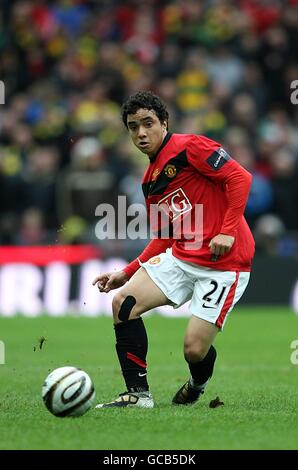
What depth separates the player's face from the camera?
7.73m

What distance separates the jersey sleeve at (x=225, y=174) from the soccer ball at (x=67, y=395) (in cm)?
137

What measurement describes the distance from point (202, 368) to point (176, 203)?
3.78 feet

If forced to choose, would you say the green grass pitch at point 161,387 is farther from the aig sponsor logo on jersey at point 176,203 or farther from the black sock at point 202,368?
the aig sponsor logo on jersey at point 176,203

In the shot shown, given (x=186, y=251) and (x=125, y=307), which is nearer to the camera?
(x=125, y=307)

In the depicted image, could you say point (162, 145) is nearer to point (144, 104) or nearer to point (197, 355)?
point (144, 104)

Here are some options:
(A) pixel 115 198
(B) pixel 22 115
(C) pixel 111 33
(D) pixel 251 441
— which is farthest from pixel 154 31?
(D) pixel 251 441

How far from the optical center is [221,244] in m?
7.42

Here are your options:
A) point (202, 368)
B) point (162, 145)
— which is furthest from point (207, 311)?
point (162, 145)

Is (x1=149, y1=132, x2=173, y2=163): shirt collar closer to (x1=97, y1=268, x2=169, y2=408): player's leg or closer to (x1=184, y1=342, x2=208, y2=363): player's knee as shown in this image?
(x1=97, y1=268, x2=169, y2=408): player's leg

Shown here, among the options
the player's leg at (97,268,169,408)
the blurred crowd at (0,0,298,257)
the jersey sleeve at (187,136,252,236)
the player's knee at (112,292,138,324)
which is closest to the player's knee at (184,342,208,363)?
the player's leg at (97,268,169,408)

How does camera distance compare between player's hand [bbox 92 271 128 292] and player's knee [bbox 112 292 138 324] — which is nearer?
player's knee [bbox 112 292 138 324]

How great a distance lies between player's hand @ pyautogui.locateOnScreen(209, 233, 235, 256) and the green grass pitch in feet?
3.46

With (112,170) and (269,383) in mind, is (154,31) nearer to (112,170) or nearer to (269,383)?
(112,170)

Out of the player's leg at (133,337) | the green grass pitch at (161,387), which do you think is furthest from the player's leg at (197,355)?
the player's leg at (133,337)
